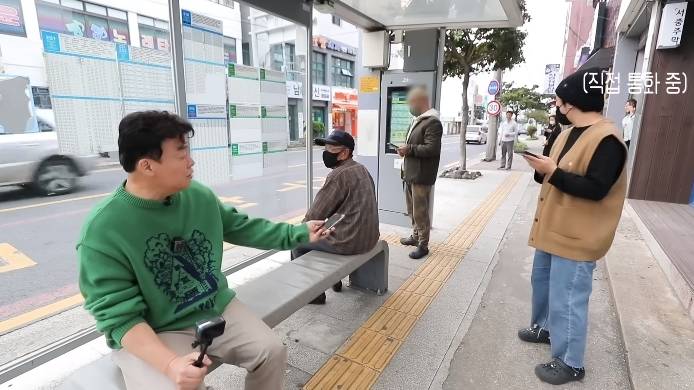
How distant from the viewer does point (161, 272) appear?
1459mm

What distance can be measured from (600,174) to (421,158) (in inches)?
83.8

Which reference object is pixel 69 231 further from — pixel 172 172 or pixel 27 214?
pixel 172 172

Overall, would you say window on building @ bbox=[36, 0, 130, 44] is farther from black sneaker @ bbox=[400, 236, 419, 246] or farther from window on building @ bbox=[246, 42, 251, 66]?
black sneaker @ bbox=[400, 236, 419, 246]

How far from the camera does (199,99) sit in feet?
9.07

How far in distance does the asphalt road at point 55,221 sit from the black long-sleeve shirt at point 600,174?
2.53 meters

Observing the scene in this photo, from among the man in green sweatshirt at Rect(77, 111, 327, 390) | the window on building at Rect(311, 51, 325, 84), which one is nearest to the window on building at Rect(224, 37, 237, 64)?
the man in green sweatshirt at Rect(77, 111, 327, 390)

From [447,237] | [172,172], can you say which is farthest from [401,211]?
[172,172]

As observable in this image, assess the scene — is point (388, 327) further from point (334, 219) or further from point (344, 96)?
point (344, 96)

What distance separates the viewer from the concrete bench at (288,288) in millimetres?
1433

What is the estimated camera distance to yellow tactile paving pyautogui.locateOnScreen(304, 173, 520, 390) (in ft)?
7.18

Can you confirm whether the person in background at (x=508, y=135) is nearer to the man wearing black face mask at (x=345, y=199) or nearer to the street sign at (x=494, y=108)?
the street sign at (x=494, y=108)

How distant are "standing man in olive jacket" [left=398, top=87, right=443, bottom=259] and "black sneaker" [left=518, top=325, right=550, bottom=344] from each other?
157 centimetres

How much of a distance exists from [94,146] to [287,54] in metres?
2.22

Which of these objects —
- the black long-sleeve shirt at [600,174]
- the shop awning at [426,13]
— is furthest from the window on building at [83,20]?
the black long-sleeve shirt at [600,174]
